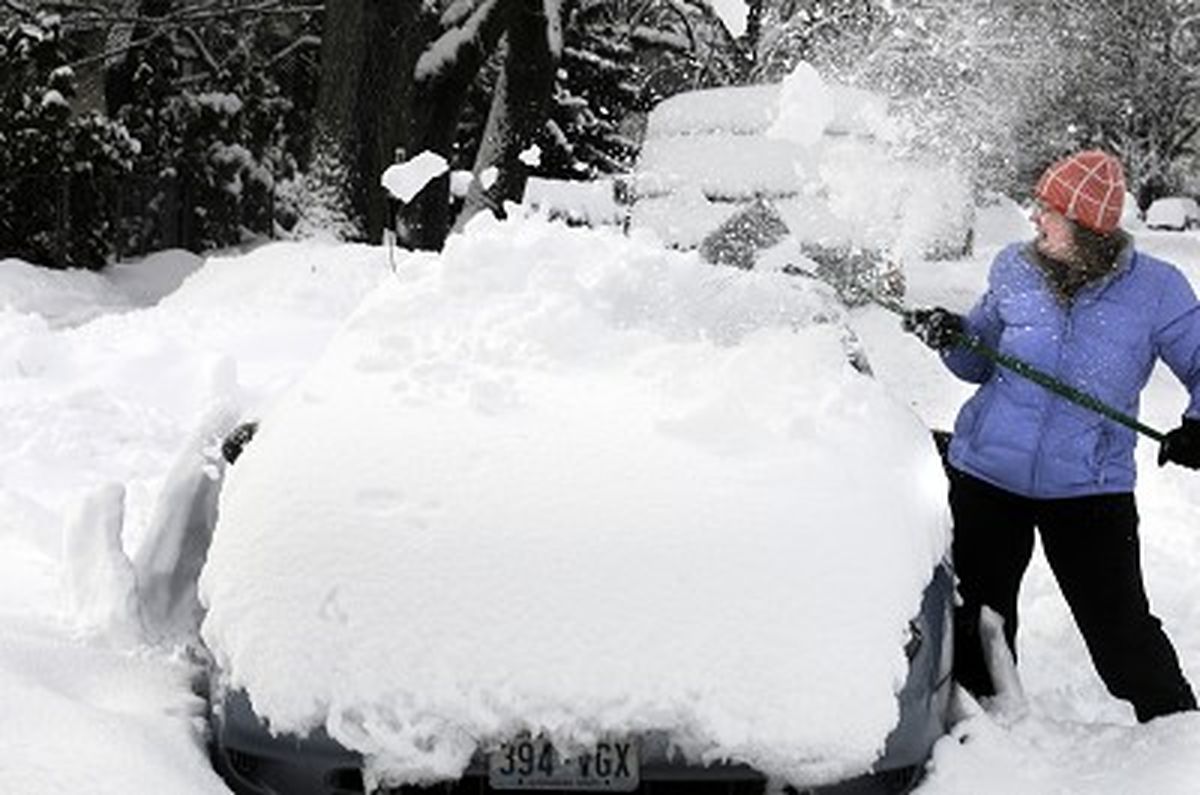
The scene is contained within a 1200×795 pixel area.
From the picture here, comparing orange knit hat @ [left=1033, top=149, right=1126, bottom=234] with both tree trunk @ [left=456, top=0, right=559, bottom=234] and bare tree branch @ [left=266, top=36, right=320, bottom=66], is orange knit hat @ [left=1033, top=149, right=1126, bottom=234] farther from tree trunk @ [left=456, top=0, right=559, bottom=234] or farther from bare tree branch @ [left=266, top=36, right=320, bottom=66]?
bare tree branch @ [left=266, top=36, right=320, bottom=66]

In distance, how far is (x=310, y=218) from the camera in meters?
14.2

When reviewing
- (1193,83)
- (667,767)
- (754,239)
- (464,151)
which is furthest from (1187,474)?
(1193,83)

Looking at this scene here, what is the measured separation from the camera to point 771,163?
1249 centimetres

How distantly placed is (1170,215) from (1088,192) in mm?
42353

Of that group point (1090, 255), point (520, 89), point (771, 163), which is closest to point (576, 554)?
point (1090, 255)

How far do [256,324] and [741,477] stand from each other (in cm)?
769

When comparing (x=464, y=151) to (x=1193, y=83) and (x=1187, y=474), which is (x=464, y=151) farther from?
(x=1193, y=83)

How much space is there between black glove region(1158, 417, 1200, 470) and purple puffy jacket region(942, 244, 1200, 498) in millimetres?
35

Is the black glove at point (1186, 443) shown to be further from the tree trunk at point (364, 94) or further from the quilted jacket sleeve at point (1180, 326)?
the tree trunk at point (364, 94)

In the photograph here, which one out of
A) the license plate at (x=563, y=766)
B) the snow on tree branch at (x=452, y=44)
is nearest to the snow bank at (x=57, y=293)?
the snow on tree branch at (x=452, y=44)

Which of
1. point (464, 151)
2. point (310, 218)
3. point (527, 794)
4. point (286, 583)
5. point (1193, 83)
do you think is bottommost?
point (1193, 83)

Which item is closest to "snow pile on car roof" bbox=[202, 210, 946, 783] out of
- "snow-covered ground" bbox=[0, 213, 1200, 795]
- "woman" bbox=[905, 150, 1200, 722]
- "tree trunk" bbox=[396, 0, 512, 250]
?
"snow-covered ground" bbox=[0, 213, 1200, 795]

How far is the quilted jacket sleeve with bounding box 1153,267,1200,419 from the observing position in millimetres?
4453

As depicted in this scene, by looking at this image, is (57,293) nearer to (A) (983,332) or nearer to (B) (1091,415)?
(A) (983,332)
